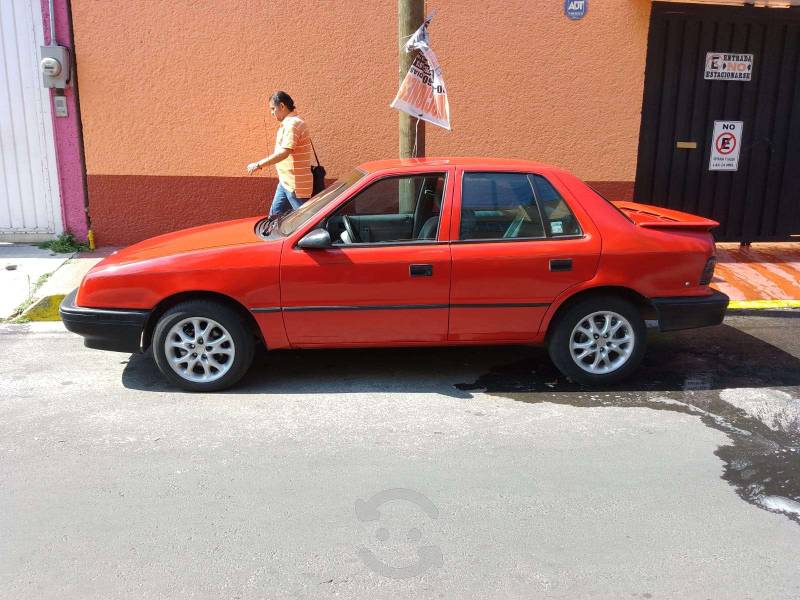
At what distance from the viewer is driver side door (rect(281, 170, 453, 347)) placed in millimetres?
4691

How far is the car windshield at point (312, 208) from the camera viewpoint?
4910 mm

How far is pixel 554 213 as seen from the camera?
193 inches

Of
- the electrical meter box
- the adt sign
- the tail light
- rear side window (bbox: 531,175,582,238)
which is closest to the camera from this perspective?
rear side window (bbox: 531,175,582,238)

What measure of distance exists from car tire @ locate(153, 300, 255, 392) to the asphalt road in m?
0.16

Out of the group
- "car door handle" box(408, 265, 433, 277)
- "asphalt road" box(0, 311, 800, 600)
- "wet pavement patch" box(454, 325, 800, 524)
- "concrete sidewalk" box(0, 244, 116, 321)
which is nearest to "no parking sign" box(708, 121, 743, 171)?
"wet pavement patch" box(454, 325, 800, 524)

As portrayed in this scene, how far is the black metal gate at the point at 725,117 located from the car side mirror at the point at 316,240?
5.76 m

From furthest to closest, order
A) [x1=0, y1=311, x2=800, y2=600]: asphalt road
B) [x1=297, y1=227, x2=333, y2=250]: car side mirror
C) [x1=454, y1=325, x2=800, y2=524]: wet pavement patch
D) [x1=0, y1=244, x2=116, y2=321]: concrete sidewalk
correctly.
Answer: [x1=0, y1=244, x2=116, y2=321]: concrete sidewalk
[x1=297, y1=227, x2=333, y2=250]: car side mirror
[x1=454, y1=325, x2=800, y2=524]: wet pavement patch
[x1=0, y1=311, x2=800, y2=600]: asphalt road

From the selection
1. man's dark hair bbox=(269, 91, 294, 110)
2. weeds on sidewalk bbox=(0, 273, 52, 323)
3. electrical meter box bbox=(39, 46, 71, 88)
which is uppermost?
electrical meter box bbox=(39, 46, 71, 88)

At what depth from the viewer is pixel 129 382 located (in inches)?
199

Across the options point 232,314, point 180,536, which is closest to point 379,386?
point 232,314

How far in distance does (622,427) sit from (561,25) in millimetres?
5884

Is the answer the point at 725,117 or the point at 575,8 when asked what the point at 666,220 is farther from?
the point at 725,117

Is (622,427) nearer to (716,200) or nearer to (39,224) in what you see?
(716,200)

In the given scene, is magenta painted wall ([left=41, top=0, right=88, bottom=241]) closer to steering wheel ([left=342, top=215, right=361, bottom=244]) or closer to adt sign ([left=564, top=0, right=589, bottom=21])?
steering wheel ([left=342, top=215, right=361, bottom=244])
